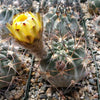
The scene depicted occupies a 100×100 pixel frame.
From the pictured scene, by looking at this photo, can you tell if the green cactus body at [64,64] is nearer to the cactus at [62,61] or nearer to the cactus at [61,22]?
the cactus at [62,61]

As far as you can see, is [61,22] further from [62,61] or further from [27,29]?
[27,29]

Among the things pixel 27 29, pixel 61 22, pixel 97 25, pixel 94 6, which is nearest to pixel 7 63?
pixel 27 29

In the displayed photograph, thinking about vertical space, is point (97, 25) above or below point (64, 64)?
above

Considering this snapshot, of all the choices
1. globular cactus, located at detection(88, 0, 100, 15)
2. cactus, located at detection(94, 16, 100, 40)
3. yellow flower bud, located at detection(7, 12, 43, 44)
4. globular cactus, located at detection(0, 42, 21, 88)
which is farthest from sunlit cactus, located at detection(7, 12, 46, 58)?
globular cactus, located at detection(88, 0, 100, 15)

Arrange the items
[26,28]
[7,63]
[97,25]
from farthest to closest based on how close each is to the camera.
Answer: [97,25] < [7,63] < [26,28]

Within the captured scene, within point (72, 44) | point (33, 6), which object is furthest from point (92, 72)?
point (33, 6)

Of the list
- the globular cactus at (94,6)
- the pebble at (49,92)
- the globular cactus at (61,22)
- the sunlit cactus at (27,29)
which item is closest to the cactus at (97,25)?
the globular cactus at (61,22)
